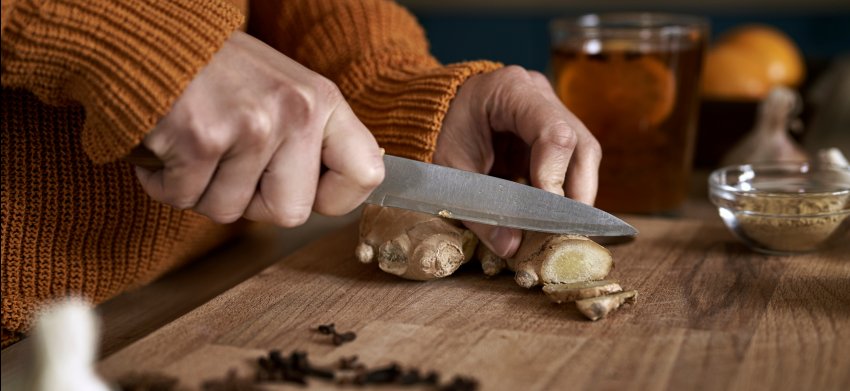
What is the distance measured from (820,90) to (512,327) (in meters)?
1.70

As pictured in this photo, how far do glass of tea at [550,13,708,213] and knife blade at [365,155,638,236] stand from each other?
1.64 ft

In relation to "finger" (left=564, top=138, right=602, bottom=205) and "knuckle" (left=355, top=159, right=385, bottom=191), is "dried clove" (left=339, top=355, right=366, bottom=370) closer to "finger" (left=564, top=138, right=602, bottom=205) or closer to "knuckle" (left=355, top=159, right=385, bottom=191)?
"knuckle" (left=355, top=159, right=385, bottom=191)

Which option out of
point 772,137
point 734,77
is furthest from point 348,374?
point 734,77

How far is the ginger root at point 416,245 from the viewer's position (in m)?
1.06

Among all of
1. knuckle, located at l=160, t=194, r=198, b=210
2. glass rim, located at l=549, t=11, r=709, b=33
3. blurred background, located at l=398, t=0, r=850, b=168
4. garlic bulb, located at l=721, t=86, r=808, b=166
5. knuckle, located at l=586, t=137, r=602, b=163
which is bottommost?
blurred background, located at l=398, t=0, r=850, b=168

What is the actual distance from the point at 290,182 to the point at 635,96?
0.80 meters

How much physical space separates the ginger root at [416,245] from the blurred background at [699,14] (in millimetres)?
1353

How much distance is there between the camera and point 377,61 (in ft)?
4.55

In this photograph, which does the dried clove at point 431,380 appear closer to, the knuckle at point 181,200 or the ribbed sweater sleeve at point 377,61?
the knuckle at point 181,200

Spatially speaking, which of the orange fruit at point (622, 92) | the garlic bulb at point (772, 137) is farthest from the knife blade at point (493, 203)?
the garlic bulb at point (772, 137)

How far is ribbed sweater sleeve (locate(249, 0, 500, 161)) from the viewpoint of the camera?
120 cm

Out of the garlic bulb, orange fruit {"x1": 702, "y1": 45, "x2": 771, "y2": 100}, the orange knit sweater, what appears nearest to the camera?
the orange knit sweater

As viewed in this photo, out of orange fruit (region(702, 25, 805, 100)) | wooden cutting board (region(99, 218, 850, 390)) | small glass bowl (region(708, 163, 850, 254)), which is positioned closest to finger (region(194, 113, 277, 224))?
wooden cutting board (region(99, 218, 850, 390))

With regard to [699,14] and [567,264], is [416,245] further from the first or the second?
[699,14]
